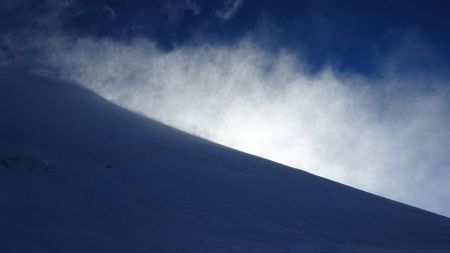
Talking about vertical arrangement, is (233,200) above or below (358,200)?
below

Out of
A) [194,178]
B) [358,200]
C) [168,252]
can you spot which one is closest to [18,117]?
[194,178]

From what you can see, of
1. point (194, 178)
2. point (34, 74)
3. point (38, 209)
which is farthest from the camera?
point (34, 74)

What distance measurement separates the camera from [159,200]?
257 inches

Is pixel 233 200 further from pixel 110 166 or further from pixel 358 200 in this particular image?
pixel 358 200

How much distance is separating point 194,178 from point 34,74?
1142cm

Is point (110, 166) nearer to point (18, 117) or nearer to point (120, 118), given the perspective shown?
point (18, 117)

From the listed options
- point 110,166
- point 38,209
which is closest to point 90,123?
point 110,166

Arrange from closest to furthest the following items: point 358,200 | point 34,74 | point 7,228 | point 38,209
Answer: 1. point 7,228
2. point 38,209
3. point 358,200
4. point 34,74

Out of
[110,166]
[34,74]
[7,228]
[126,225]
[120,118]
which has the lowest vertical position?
[7,228]

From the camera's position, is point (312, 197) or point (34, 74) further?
point (34, 74)

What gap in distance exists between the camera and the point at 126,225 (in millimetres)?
5102

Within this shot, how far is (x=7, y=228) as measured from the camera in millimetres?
4172

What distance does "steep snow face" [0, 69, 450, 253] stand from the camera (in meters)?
4.73

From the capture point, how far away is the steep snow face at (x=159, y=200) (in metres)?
4.73
